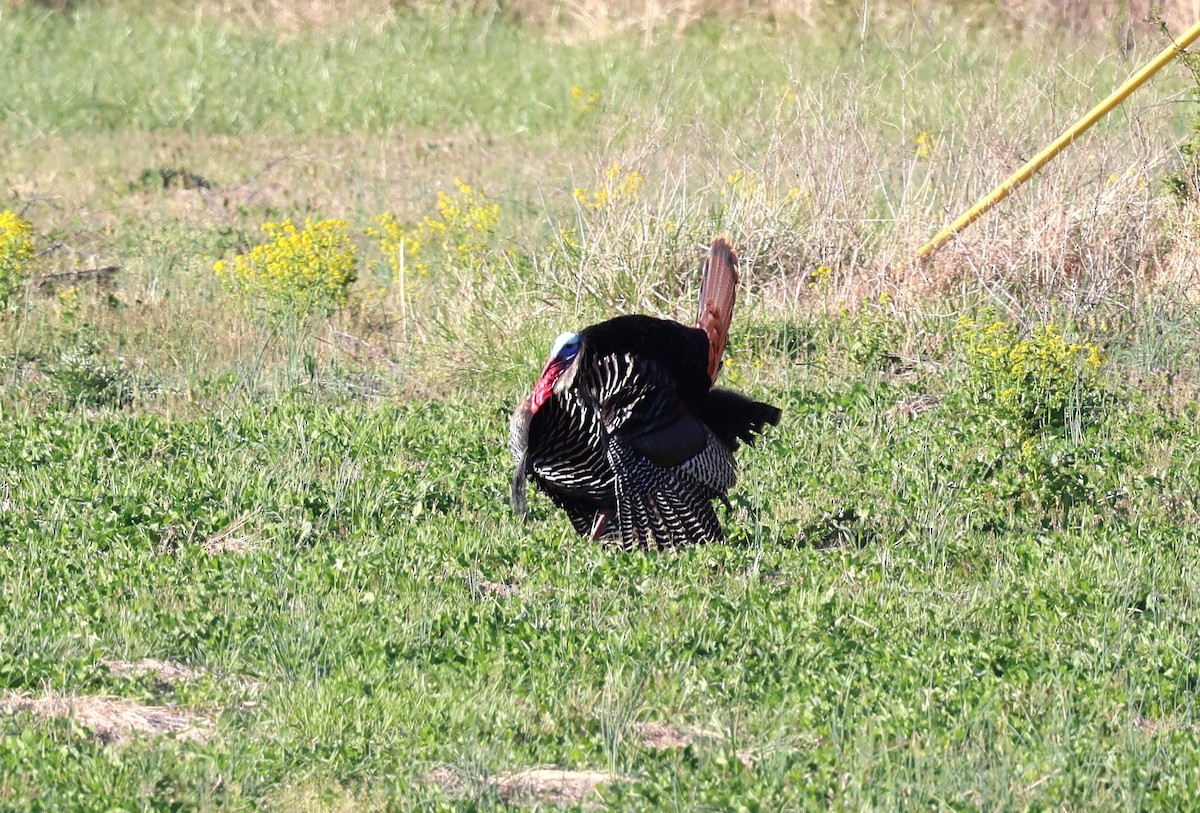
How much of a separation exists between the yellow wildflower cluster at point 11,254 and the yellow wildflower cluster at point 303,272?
1321mm

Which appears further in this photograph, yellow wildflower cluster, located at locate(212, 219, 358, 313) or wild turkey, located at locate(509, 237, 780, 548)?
yellow wildflower cluster, located at locate(212, 219, 358, 313)

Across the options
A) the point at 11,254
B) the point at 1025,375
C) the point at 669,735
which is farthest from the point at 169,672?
the point at 11,254

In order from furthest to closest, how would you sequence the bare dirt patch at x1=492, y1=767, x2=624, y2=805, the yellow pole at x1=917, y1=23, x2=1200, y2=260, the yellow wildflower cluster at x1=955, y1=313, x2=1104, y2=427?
the yellow pole at x1=917, y1=23, x2=1200, y2=260, the yellow wildflower cluster at x1=955, y1=313, x2=1104, y2=427, the bare dirt patch at x1=492, y1=767, x2=624, y2=805

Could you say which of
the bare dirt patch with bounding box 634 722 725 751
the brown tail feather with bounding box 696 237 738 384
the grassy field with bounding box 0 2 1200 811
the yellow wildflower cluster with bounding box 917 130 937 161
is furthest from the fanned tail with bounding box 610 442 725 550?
the yellow wildflower cluster with bounding box 917 130 937 161

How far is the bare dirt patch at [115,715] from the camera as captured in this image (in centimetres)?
463

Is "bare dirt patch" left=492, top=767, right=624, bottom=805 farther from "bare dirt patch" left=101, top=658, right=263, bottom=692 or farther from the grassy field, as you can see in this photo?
"bare dirt patch" left=101, top=658, right=263, bottom=692

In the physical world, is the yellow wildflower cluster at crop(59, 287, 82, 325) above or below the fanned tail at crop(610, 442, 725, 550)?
below

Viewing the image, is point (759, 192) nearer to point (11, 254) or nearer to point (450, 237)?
point (450, 237)

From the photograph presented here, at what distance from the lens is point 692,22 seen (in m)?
20.2

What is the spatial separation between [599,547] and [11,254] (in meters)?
5.20

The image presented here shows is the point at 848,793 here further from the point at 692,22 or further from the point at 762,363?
the point at 692,22

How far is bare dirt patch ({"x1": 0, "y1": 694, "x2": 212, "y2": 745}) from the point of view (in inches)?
182

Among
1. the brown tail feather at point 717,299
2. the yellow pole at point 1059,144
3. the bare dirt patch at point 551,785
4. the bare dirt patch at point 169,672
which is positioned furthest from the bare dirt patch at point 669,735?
the yellow pole at point 1059,144

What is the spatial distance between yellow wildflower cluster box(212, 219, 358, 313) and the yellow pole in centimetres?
360
